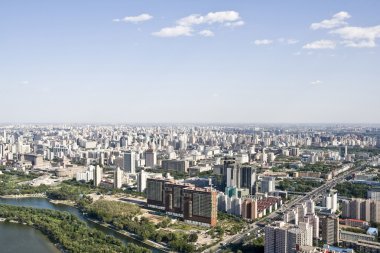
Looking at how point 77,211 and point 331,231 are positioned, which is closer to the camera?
point 331,231

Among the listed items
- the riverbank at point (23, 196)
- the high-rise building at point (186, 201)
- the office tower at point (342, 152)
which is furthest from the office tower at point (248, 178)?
the office tower at point (342, 152)

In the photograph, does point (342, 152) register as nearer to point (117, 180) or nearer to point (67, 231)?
point (117, 180)

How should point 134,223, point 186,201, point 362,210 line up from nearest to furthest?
point 134,223 → point 186,201 → point 362,210

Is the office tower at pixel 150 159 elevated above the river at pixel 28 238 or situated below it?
above

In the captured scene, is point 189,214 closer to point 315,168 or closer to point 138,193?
point 138,193

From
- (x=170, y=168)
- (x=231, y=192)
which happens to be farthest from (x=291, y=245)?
(x=170, y=168)

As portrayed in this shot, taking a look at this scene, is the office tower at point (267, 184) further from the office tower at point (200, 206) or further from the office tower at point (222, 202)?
the office tower at point (200, 206)

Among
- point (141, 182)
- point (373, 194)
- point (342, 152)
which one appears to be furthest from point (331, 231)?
point (342, 152)

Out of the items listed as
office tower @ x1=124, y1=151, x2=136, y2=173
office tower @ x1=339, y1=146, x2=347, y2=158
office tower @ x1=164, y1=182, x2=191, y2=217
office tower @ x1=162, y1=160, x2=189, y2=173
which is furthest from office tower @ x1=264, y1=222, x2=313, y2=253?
office tower @ x1=339, y1=146, x2=347, y2=158
